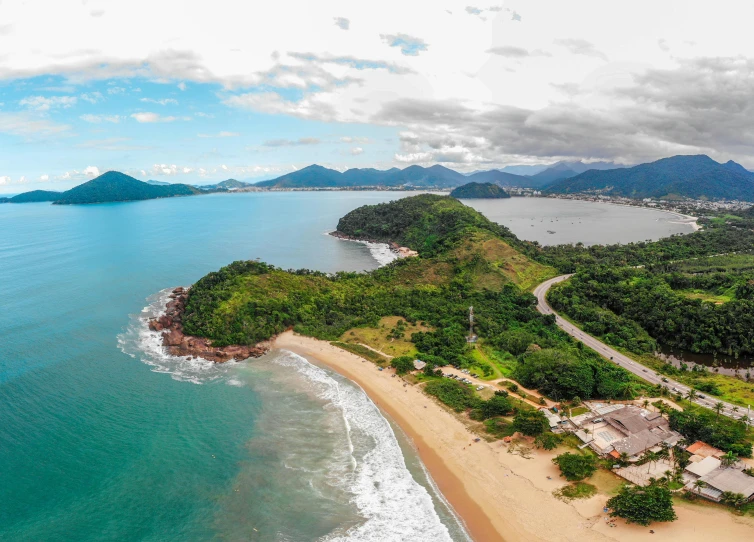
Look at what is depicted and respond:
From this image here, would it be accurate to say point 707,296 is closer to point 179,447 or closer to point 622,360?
point 622,360

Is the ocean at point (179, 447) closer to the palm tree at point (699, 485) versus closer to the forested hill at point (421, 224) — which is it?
the palm tree at point (699, 485)

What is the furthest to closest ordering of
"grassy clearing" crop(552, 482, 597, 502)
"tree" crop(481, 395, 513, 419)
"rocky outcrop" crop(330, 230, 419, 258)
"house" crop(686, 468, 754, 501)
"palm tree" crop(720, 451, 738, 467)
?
"rocky outcrop" crop(330, 230, 419, 258), "tree" crop(481, 395, 513, 419), "palm tree" crop(720, 451, 738, 467), "grassy clearing" crop(552, 482, 597, 502), "house" crop(686, 468, 754, 501)

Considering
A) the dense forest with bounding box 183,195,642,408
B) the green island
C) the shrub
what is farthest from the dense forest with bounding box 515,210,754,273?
the shrub

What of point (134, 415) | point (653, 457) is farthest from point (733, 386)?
point (134, 415)

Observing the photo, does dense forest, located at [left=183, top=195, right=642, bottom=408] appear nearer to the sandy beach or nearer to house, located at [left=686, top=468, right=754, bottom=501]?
the sandy beach

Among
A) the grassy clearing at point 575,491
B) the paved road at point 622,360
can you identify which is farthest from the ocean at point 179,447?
the paved road at point 622,360

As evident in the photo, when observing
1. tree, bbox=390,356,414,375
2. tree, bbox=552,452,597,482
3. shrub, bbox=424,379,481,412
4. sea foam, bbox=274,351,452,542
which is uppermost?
tree, bbox=390,356,414,375
